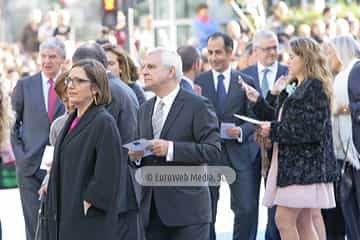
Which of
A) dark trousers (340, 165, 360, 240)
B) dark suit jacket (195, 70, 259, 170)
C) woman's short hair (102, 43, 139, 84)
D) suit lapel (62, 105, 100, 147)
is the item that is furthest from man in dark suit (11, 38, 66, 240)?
suit lapel (62, 105, 100, 147)

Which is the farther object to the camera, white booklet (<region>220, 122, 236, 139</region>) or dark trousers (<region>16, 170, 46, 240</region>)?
white booklet (<region>220, 122, 236, 139</region>)

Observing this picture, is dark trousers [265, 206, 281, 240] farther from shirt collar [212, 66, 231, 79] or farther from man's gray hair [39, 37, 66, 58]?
man's gray hair [39, 37, 66, 58]

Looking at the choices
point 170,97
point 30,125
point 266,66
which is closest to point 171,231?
point 170,97

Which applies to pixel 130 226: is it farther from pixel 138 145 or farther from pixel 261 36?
pixel 261 36

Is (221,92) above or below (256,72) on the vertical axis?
below

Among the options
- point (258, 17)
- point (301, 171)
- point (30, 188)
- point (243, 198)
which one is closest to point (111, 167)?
point (301, 171)

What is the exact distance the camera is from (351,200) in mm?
11977

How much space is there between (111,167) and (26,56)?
15.7 meters

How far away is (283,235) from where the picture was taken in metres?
10.7

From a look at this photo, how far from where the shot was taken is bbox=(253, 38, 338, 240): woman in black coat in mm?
10508

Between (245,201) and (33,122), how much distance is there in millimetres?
2365

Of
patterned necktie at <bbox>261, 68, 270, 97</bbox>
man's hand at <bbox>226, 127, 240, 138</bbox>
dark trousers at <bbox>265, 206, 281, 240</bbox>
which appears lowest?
dark trousers at <bbox>265, 206, 281, 240</bbox>

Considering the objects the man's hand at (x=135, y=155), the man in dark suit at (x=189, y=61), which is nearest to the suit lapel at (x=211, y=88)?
the man in dark suit at (x=189, y=61)

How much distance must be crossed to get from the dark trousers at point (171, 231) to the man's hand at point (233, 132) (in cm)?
254
